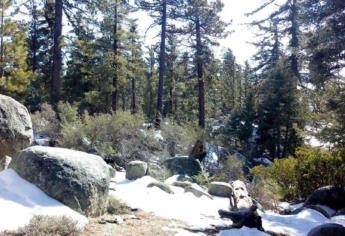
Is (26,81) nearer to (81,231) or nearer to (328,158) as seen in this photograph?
(328,158)

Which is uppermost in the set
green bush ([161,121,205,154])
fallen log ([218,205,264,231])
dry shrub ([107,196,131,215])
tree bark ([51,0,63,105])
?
tree bark ([51,0,63,105])

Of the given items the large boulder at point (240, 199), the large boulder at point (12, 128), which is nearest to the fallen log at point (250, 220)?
the large boulder at point (240, 199)

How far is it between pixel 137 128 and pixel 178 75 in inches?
875

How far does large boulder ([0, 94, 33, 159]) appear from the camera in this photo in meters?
6.45

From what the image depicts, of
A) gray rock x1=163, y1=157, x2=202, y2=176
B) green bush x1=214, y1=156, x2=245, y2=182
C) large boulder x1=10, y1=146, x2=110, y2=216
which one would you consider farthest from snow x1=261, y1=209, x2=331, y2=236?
gray rock x1=163, y1=157, x2=202, y2=176

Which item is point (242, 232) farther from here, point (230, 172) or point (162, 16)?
point (162, 16)

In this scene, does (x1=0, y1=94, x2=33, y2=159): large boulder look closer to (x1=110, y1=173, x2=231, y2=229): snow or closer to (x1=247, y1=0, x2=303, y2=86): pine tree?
(x1=110, y1=173, x2=231, y2=229): snow

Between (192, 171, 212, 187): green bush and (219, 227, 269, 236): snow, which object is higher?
(192, 171, 212, 187): green bush

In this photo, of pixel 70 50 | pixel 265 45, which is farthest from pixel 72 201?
pixel 265 45

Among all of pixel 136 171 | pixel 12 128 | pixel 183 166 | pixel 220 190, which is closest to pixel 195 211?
pixel 220 190

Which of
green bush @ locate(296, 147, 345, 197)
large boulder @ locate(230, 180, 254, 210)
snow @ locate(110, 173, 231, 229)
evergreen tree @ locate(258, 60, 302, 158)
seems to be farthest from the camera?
evergreen tree @ locate(258, 60, 302, 158)

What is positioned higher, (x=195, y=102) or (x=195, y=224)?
(x=195, y=102)

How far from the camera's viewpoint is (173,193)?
807 cm

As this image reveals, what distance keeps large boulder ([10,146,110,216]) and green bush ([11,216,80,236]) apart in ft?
2.34
